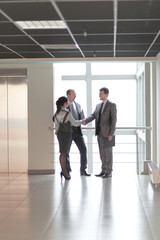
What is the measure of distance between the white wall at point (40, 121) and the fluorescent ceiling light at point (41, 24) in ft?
12.8

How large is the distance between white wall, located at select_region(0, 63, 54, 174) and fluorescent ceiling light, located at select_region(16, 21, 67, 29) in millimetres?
3911

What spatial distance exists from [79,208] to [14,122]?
442 cm

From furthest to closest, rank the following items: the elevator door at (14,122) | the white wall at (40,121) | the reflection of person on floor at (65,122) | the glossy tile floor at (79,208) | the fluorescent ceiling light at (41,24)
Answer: the elevator door at (14,122) → the white wall at (40,121) → the reflection of person on floor at (65,122) → the fluorescent ceiling light at (41,24) → the glossy tile floor at (79,208)

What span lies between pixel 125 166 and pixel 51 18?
56.1ft

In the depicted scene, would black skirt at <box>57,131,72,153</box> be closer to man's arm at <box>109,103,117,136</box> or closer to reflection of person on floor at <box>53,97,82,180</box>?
reflection of person on floor at <box>53,97,82,180</box>

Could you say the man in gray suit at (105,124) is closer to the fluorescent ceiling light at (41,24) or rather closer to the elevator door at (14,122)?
the elevator door at (14,122)

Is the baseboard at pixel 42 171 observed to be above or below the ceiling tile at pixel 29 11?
below

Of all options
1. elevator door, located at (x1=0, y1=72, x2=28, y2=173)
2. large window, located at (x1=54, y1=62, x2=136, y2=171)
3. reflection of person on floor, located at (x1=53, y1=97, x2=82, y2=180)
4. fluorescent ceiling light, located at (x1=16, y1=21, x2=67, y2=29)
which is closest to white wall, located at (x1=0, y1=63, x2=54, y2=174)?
elevator door, located at (x1=0, y1=72, x2=28, y2=173)

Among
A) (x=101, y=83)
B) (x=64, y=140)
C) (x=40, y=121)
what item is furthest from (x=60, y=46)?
(x=101, y=83)

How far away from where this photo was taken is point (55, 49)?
27.0 ft

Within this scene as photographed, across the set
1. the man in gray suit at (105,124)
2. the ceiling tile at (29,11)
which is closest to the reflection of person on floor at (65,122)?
the man in gray suit at (105,124)

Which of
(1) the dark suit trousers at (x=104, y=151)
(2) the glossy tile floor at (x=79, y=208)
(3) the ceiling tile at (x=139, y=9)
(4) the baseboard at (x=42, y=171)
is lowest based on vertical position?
(2) the glossy tile floor at (x=79, y=208)

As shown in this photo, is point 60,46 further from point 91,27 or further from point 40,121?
point 40,121

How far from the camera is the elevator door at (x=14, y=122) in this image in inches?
412
